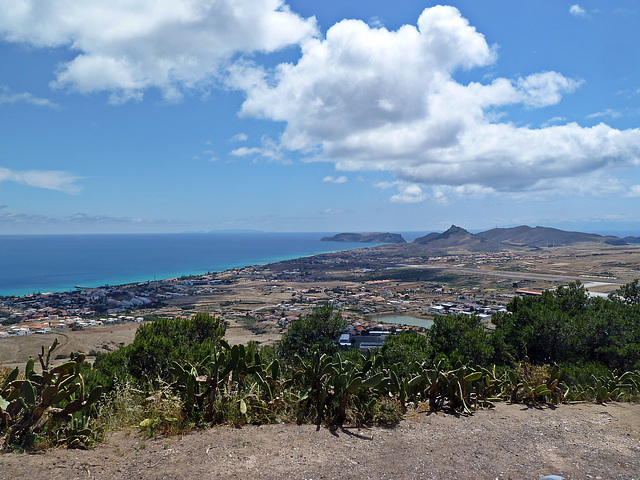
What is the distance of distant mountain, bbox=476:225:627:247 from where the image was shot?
511 feet

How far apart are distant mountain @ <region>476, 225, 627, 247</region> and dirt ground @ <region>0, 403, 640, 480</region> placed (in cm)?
17575

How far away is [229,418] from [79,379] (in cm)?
181

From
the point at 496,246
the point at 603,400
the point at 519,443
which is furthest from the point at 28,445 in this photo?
the point at 496,246

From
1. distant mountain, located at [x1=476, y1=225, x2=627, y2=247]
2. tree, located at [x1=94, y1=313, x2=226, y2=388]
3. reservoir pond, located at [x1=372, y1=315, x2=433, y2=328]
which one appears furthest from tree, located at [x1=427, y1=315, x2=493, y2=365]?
distant mountain, located at [x1=476, y1=225, x2=627, y2=247]

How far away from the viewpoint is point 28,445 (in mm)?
3594

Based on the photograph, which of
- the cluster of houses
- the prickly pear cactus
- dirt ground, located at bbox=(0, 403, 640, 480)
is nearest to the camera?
dirt ground, located at bbox=(0, 403, 640, 480)

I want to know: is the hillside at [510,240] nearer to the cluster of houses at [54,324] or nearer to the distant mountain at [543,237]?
the distant mountain at [543,237]

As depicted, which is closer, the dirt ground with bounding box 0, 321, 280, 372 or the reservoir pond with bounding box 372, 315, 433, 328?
the dirt ground with bounding box 0, 321, 280, 372

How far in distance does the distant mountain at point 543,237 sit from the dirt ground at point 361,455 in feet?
577

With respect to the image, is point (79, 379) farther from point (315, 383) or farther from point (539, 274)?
point (539, 274)

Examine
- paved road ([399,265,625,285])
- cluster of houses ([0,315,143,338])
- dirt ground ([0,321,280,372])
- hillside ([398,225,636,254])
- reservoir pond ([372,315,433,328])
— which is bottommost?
reservoir pond ([372,315,433,328])

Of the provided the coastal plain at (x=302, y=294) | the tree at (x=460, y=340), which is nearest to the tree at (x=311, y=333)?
the tree at (x=460, y=340)

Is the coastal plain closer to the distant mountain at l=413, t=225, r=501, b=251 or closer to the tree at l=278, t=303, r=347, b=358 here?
the tree at l=278, t=303, r=347, b=358

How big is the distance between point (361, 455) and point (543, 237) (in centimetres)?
19804
